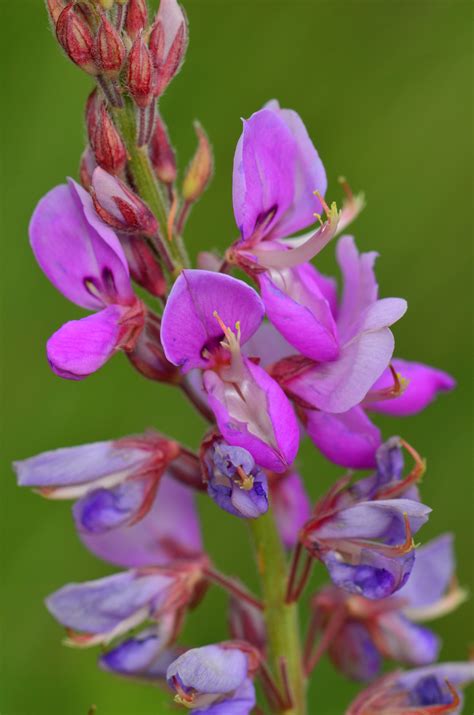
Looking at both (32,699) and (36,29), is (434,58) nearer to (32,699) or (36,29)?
(36,29)

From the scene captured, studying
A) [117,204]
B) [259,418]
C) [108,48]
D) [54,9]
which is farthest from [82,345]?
[54,9]

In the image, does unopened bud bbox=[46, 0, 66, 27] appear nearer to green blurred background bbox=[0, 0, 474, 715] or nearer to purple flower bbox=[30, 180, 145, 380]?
purple flower bbox=[30, 180, 145, 380]

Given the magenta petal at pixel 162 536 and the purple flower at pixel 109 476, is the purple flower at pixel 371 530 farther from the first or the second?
the magenta petal at pixel 162 536

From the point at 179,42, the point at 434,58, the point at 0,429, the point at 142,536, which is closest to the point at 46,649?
the point at 0,429

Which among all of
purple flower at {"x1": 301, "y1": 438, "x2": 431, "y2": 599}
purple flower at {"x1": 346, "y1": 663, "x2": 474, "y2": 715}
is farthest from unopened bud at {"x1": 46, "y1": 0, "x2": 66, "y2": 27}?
purple flower at {"x1": 346, "y1": 663, "x2": 474, "y2": 715}

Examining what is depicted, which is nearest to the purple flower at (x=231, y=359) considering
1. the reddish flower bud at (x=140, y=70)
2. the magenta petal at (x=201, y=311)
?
the magenta petal at (x=201, y=311)

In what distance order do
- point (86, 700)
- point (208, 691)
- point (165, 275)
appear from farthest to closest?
point (86, 700), point (165, 275), point (208, 691)
